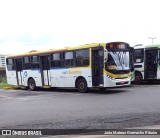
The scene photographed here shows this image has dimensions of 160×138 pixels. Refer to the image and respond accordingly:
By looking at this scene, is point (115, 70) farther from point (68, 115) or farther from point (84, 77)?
point (68, 115)

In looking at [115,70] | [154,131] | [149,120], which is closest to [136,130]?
[154,131]

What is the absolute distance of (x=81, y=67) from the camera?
19250 mm

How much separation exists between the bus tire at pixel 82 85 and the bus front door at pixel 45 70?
Result: 3.15m

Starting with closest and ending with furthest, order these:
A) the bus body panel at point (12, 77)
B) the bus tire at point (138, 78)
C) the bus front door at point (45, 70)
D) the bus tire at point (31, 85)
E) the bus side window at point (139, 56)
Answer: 1. the bus front door at point (45, 70)
2. the bus tire at point (31, 85)
3. the bus tire at point (138, 78)
4. the bus side window at point (139, 56)
5. the bus body panel at point (12, 77)

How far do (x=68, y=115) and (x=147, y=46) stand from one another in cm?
1562

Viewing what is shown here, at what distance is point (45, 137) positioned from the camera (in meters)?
7.74

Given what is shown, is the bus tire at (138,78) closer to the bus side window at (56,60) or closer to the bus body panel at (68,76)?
the bus body panel at (68,76)

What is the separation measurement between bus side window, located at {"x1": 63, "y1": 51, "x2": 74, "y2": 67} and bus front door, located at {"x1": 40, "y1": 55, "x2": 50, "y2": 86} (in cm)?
197

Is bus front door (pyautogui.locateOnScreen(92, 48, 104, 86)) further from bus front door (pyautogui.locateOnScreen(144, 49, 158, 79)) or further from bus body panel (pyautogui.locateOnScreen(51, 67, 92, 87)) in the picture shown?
bus front door (pyautogui.locateOnScreen(144, 49, 158, 79))

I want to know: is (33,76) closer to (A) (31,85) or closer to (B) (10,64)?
(A) (31,85)

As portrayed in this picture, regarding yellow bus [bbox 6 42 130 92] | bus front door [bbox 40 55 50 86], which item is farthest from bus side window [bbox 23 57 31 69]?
bus front door [bbox 40 55 50 86]

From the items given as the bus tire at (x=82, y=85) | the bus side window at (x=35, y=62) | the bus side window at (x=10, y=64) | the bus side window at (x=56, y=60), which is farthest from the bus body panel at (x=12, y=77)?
the bus tire at (x=82, y=85)

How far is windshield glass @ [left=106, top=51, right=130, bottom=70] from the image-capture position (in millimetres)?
18000

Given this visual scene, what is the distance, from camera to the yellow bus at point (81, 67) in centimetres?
1803
